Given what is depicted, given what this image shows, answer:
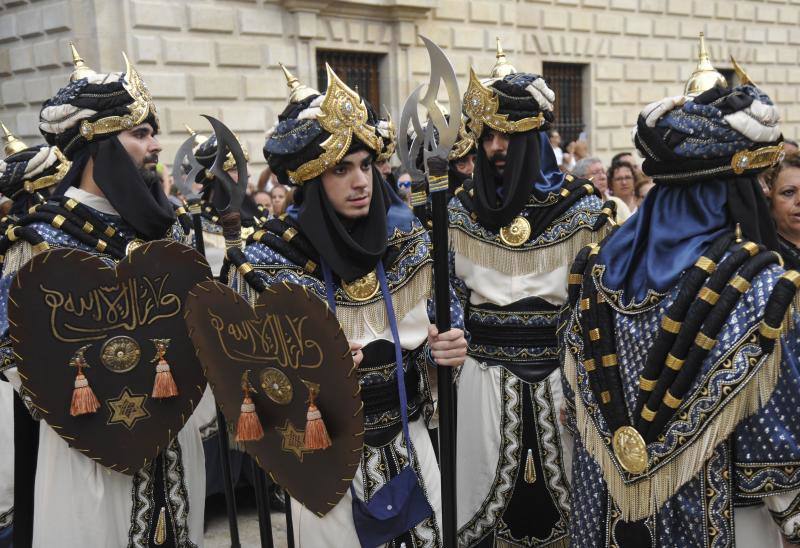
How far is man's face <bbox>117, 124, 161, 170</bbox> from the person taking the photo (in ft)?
11.8

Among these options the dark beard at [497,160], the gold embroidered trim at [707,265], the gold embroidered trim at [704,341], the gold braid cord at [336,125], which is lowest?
the gold embroidered trim at [704,341]

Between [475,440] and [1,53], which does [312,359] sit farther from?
[1,53]

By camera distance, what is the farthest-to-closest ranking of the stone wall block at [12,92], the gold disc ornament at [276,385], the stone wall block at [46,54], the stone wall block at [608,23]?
the stone wall block at [608,23] < the stone wall block at [12,92] < the stone wall block at [46,54] < the gold disc ornament at [276,385]

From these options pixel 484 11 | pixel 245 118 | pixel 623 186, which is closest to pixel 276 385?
pixel 623 186

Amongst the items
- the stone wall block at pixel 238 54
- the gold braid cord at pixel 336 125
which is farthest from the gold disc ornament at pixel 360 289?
the stone wall block at pixel 238 54

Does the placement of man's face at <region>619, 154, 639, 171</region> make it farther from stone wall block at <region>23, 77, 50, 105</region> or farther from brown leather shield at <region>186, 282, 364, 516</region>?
stone wall block at <region>23, 77, 50, 105</region>

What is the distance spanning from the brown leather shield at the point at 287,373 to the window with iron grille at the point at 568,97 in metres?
15.7

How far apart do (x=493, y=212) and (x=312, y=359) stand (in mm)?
1750

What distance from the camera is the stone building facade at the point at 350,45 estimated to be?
444 inches

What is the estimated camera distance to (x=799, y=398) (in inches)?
89.7

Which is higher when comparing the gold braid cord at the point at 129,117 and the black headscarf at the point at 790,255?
the gold braid cord at the point at 129,117

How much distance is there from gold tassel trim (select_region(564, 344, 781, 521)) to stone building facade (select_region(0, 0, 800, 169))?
672 cm

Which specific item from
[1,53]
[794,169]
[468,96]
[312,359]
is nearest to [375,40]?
[1,53]

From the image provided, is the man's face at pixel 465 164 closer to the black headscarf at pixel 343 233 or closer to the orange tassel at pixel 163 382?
the black headscarf at pixel 343 233
